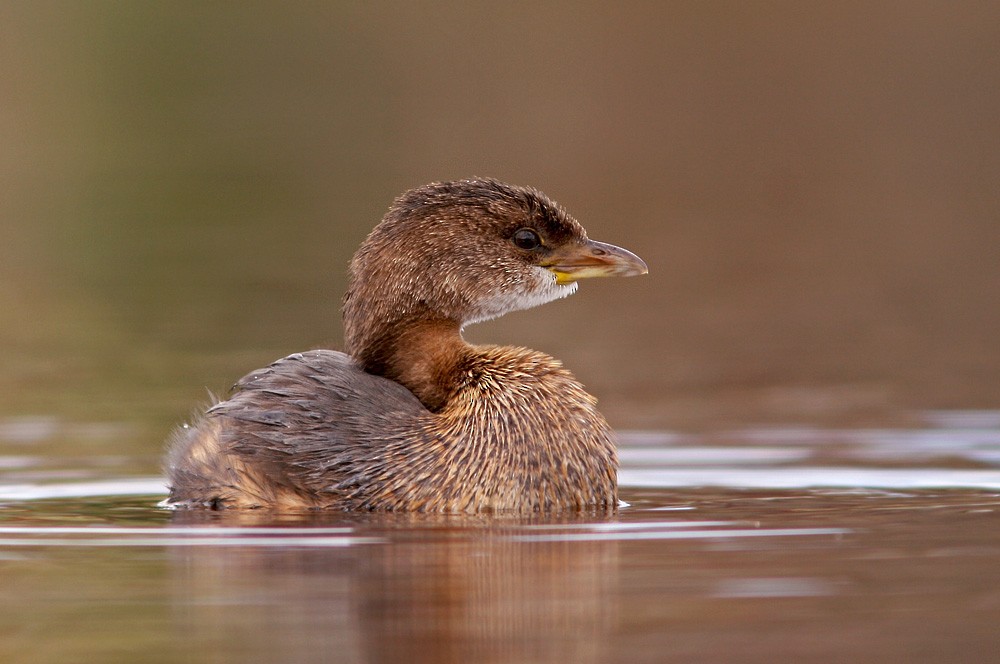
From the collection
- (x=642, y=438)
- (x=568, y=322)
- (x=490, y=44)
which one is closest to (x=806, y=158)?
(x=490, y=44)

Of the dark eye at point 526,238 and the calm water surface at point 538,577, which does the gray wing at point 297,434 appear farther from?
the dark eye at point 526,238

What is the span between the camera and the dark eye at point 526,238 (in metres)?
8.33

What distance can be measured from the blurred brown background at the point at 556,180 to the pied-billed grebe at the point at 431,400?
→ 2.14 meters

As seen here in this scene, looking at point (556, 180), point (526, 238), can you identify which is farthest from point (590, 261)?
point (556, 180)

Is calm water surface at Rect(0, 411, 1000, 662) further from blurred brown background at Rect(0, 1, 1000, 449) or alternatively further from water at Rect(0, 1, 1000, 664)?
blurred brown background at Rect(0, 1, 1000, 449)

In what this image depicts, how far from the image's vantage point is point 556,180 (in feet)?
78.2

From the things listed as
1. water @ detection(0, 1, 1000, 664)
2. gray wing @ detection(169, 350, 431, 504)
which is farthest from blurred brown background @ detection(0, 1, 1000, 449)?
gray wing @ detection(169, 350, 431, 504)

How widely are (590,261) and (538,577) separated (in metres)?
2.64

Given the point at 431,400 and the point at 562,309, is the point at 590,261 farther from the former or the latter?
the point at 562,309

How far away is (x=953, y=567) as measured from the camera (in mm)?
6004

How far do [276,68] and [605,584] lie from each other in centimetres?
3009

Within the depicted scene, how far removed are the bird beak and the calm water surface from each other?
951 millimetres

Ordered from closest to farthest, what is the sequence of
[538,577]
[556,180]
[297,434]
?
[538,577]
[297,434]
[556,180]

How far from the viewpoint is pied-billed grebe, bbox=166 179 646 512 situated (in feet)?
24.8
